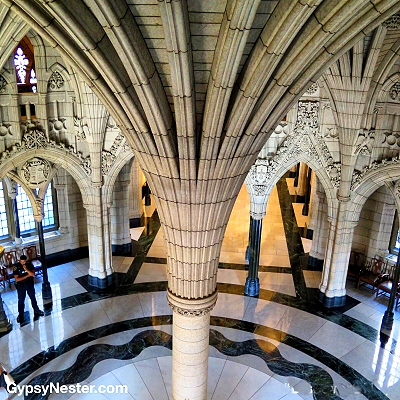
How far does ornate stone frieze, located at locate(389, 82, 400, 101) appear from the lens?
9000 millimetres

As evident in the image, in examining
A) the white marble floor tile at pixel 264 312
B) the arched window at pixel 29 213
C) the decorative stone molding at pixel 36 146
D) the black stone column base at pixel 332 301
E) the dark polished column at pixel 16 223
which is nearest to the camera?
the decorative stone molding at pixel 36 146

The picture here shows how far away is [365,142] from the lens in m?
9.43

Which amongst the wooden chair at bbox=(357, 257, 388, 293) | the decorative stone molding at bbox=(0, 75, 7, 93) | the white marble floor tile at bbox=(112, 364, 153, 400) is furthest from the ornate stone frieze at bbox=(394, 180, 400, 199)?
the decorative stone molding at bbox=(0, 75, 7, 93)

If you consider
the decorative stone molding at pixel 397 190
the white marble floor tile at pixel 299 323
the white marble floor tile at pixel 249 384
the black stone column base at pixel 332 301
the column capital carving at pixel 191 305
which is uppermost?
the decorative stone molding at pixel 397 190

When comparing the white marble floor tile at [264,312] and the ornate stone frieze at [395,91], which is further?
the white marble floor tile at [264,312]

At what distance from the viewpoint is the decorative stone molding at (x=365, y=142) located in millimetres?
9391

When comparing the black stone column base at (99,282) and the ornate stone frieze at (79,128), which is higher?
the ornate stone frieze at (79,128)

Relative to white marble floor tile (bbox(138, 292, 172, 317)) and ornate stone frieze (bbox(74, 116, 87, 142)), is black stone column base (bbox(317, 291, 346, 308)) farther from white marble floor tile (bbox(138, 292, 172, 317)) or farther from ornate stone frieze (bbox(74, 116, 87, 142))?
ornate stone frieze (bbox(74, 116, 87, 142))

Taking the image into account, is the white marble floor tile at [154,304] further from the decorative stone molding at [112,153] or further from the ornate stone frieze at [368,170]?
the ornate stone frieze at [368,170]

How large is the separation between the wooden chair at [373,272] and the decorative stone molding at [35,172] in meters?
7.76

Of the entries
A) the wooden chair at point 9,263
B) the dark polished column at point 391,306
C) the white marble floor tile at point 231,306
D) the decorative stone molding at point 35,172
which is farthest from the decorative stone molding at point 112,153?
the dark polished column at point 391,306

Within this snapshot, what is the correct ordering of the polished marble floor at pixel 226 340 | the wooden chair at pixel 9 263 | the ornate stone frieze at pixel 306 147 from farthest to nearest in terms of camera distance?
1. the wooden chair at pixel 9 263
2. the ornate stone frieze at pixel 306 147
3. the polished marble floor at pixel 226 340

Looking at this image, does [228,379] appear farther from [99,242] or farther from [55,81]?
[55,81]

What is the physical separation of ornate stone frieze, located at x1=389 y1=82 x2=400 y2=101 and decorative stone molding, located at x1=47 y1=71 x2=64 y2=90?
22.0ft
